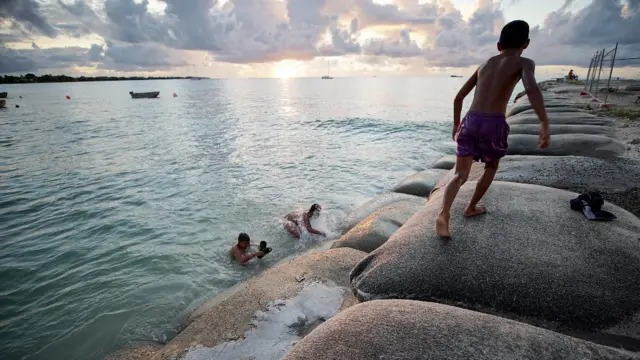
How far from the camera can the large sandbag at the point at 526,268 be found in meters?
2.90

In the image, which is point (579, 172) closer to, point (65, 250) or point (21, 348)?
point (21, 348)

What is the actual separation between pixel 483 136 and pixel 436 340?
2.38 meters

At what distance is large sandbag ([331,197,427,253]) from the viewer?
6.11 m

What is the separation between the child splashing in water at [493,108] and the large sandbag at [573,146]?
6.25m

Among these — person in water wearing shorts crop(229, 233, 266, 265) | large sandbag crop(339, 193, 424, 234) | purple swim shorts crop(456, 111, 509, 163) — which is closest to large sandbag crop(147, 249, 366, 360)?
person in water wearing shorts crop(229, 233, 266, 265)

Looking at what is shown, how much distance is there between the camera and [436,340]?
2180 millimetres

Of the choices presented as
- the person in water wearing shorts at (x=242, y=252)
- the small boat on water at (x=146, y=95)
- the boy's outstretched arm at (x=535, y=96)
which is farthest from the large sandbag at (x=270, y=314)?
the small boat on water at (x=146, y=95)

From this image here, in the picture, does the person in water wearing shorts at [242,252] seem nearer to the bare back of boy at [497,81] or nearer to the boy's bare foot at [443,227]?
the boy's bare foot at [443,227]

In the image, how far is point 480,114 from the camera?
356cm

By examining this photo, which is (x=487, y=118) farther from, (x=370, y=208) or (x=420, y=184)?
(x=420, y=184)

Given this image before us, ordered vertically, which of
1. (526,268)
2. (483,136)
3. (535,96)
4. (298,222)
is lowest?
(298,222)

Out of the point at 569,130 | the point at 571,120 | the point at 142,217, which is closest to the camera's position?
the point at 142,217

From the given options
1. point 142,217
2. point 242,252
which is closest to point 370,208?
point 242,252


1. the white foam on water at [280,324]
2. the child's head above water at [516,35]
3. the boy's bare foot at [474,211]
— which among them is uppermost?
the child's head above water at [516,35]
